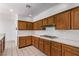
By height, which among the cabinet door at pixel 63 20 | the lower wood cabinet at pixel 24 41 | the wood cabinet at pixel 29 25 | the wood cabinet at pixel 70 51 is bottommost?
the wood cabinet at pixel 70 51

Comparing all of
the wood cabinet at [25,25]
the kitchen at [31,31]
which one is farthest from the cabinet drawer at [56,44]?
the wood cabinet at [25,25]

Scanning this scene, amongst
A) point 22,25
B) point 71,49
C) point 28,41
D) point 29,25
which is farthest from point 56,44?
point 22,25

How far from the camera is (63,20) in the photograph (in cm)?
238

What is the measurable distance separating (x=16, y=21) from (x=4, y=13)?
272mm

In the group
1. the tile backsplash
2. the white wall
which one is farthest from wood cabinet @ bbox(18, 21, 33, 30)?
the tile backsplash

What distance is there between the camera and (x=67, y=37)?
8.30ft

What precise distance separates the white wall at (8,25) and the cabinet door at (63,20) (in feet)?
3.78

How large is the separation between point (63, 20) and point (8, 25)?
4.19 ft

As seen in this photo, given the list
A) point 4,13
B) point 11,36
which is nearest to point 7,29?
point 11,36

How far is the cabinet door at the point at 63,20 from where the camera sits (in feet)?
7.40

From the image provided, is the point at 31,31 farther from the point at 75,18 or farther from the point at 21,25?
the point at 75,18

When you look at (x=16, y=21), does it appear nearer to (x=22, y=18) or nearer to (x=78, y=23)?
(x=22, y=18)

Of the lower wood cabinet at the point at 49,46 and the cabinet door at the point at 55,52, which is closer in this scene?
the cabinet door at the point at 55,52

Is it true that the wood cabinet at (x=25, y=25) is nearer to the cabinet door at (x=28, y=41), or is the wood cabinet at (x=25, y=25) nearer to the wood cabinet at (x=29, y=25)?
the wood cabinet at (x=29, y=25)
